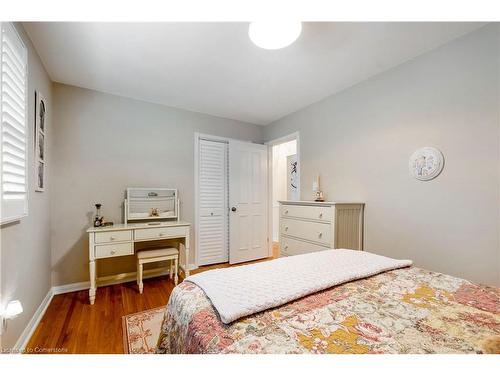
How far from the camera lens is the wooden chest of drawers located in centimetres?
226

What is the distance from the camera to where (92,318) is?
6.44 ft

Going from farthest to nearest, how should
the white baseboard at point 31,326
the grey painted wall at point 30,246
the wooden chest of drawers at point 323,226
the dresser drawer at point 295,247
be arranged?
the dresser drawer at point 295,247, the wooden chest of drawers at point 323,226, the white baseboard at point 31,326, the grey painted wall at point 30,246

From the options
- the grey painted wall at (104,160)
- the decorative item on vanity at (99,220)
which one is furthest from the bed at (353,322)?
the grey painted wall at (104,160)

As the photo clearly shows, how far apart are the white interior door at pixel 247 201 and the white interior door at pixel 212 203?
0.13 metres

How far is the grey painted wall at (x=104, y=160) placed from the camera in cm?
253

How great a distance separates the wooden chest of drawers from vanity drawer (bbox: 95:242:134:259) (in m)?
1.90

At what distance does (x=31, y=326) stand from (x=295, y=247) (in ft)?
8.34

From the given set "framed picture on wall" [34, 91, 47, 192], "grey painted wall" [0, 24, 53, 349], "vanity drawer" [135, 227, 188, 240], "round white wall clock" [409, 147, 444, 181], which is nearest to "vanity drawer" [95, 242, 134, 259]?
"vanity drawer" [135, 227, 188, 240]

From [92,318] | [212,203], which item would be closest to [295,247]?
[212,203]

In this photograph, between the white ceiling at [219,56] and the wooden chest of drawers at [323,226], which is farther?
the wooden chest of drawers at [323,226]

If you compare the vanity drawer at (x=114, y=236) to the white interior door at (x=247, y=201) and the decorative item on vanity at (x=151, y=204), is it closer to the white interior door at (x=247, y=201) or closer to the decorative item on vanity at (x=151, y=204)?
the decorative item on vanity at (x=151, y=204)

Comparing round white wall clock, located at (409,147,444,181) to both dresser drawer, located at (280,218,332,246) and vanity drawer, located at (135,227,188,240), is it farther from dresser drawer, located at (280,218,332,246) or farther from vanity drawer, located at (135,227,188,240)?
vanity drawer, located at (135,227,188,240)

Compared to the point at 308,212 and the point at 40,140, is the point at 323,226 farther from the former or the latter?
the point at 40,140

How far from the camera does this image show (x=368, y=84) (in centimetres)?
241
